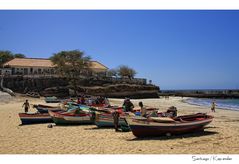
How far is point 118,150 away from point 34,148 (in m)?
3.22

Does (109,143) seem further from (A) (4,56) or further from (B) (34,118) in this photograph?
(A) (4,56)

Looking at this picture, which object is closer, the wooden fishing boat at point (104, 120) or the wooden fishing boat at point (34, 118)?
the wooden fishing boat at point (104, 120)

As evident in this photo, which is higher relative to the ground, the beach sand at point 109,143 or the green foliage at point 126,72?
the green foliage at point 126,72

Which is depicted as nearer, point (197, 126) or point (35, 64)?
point (197, 126)

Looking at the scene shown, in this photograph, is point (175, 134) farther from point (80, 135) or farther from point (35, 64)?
point (35, 64)

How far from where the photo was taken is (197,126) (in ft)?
45.4

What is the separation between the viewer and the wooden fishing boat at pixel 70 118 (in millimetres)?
17500

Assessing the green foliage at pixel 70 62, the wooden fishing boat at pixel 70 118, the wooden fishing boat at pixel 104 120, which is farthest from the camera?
the green foliage at pixel 70 62

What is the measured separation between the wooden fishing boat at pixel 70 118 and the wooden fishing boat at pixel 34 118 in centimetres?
133

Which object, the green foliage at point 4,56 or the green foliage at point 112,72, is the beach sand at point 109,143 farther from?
the green foliage at point 4,56

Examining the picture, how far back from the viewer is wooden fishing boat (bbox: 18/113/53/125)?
18.2m

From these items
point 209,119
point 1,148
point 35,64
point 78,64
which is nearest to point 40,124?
point 1,148

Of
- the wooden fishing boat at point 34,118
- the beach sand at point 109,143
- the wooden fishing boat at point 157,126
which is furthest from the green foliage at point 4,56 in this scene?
the wooden fishing boat at point 157,126

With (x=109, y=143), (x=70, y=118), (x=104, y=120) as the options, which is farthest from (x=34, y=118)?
(x=109, y=143)
